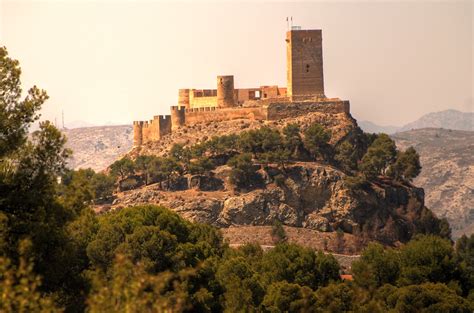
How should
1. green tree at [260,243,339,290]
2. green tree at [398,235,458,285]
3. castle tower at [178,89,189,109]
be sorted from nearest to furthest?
1. green tree at [260,243,339,290]
2. green tree at [398,235,458,285]
3. castle tower at [178,89,189,109]

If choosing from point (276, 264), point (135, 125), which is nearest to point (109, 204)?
point (135, 125)

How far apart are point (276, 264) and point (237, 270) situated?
8229 mm

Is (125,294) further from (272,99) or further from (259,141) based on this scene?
(272,99)

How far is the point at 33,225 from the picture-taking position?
3409 centimetres

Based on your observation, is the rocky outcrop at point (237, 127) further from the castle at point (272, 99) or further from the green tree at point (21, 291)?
the green tree at point (21, 291)

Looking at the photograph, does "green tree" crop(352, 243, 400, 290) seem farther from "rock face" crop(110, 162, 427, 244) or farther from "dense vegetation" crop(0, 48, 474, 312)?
"rock face" crop(110, 162, 427, 244)

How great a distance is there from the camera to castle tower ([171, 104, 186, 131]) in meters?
105

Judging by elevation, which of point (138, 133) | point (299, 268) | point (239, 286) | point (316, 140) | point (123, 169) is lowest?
point (299, 268)

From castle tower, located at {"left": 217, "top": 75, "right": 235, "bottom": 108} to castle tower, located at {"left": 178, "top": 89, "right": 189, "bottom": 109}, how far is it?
11.9 ft

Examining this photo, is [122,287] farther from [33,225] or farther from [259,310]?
[259,310]

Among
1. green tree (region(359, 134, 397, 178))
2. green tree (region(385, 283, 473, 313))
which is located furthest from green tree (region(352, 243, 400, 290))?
green tree (region(359, 134, 397, 178))

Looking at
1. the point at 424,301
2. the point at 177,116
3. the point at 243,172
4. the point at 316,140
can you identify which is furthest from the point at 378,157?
the point at 424,301

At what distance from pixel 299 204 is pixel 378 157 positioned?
1030 centimetres

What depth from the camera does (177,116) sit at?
344 ft
